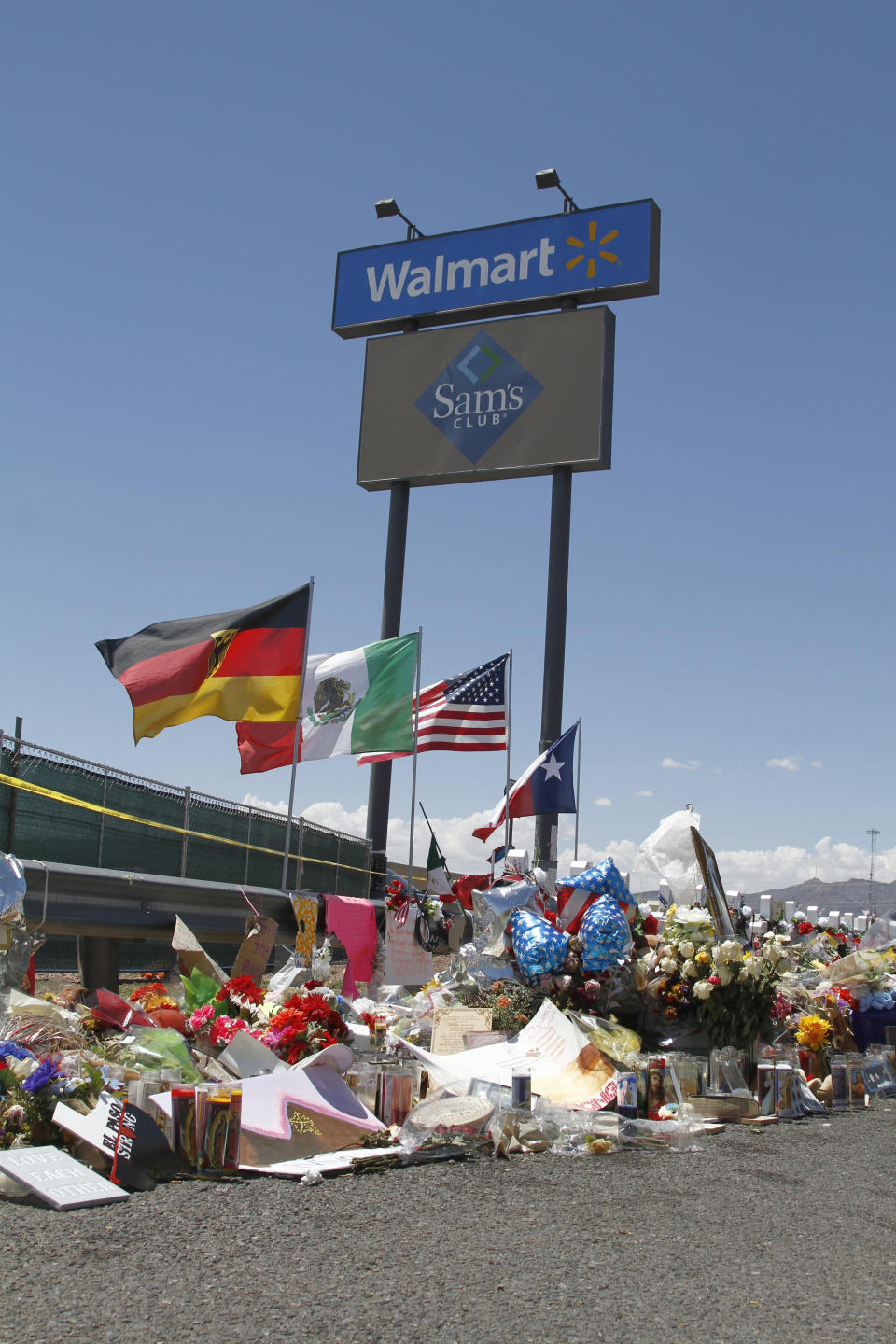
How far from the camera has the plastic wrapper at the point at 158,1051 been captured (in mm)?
5309

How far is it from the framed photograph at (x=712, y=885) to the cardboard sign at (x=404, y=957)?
3.03 metres

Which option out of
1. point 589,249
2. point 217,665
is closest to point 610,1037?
point 217,665

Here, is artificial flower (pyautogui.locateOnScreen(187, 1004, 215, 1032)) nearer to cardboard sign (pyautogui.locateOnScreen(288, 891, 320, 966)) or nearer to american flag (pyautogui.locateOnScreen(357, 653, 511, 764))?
cardboard sign (pyautogui.locateOnScreen(288, 891, 320, 966))

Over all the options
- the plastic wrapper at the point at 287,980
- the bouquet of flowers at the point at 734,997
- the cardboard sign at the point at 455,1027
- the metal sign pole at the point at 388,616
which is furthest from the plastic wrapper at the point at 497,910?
the metal sign pole at the point at 388,616

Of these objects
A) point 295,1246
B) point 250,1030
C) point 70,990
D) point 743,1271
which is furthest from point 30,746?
point 743,1271

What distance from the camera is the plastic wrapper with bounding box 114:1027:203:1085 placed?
209 inches

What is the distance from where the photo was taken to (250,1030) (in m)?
5.98

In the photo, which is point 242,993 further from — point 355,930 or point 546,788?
point 546,788

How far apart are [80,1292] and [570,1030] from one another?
404cm

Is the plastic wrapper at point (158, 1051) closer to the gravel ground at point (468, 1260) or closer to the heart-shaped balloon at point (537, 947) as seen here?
the gravel ground at point (468, 1260)

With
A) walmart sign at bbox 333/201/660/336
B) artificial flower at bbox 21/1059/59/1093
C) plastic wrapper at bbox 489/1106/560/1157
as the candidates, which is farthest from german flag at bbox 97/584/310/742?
walmart sign at bbox 333/201/660/336

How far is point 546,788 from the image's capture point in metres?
13.8

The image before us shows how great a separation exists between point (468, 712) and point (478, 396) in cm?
714

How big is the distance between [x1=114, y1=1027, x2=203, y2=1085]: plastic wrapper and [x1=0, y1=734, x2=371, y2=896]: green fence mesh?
361cm
